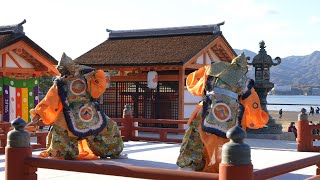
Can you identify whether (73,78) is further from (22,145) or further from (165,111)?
(165,111)

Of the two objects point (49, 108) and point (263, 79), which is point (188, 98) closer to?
point (263, 79)

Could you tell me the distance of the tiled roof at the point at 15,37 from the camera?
51.3 ft

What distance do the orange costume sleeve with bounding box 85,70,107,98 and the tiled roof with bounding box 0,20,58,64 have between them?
6598 mm

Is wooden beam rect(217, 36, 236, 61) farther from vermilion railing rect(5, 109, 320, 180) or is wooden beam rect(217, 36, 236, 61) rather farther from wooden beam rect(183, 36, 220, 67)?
vermilion railing rect(5, 109, 320, 180)

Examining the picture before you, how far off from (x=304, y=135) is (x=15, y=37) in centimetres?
901

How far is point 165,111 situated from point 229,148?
46.7ft

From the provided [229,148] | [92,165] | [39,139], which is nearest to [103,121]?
[39,139]

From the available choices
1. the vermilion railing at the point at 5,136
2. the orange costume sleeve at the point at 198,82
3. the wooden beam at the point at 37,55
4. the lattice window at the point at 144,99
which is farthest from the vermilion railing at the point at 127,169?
the lattice window at the point at 144,99

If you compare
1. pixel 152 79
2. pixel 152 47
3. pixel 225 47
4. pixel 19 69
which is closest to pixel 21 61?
pixel 19 69

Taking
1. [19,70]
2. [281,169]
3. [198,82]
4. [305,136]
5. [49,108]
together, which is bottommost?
[305,136]

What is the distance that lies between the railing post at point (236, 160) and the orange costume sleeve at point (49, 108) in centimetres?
572

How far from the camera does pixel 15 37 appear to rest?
15922mm

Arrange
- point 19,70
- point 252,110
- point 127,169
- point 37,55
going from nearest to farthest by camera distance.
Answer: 1. point 127,169
2. point 252,110
3. point 19,70
4. point 37,55

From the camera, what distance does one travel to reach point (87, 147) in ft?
33.0
